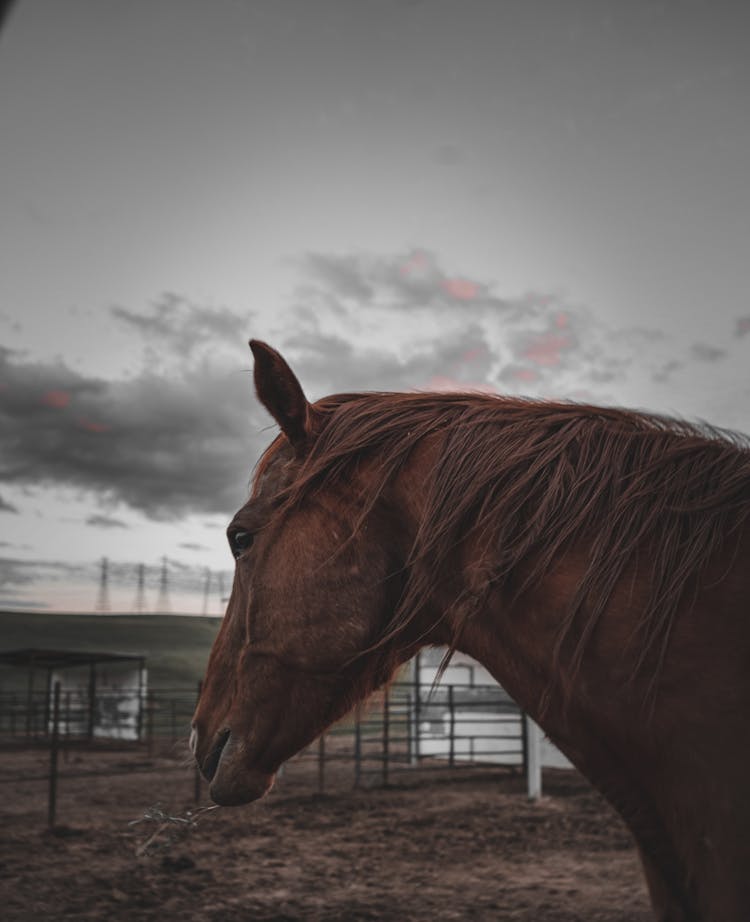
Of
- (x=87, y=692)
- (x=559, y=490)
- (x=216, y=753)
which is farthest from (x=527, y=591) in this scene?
(x=87, y=692)

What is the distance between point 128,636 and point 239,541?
93.9 m

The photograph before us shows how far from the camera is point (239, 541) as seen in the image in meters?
1.57

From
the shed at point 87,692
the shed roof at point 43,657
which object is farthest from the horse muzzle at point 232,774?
the shed roof at point 43,657

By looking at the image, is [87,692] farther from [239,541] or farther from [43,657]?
[239,541]

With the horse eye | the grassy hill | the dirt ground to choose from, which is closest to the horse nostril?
the horse eye

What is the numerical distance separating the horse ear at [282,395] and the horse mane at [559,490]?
0.05 metres

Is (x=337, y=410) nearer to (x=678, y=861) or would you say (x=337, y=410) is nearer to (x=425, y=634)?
(x=425, y=634)

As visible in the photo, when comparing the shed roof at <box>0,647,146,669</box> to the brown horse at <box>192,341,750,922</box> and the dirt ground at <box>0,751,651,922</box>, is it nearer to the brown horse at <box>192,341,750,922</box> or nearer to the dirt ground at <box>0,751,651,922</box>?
the dirt ground at <box>0,751,651,922</box>

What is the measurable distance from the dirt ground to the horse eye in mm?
2308

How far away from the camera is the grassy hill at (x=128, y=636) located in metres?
80.3

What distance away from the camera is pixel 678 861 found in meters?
1.13

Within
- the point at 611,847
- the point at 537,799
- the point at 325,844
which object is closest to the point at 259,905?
the point at 325,844

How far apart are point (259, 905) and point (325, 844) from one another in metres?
2.75

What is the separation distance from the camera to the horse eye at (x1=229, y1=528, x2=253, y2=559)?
155 centimetres
